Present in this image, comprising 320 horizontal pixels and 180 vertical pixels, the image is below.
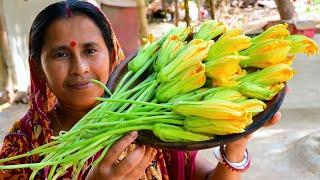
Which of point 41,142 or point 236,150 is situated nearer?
point 236,150

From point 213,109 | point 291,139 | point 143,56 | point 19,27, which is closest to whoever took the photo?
point 213,109

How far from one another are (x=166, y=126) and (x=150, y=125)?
5cm

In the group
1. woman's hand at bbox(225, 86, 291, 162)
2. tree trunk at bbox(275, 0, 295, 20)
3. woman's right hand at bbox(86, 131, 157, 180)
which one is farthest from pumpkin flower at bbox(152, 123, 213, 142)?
tree trunk at bbox(275, 0, 295, 20)

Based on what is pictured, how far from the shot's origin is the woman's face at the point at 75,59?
5.38 feet

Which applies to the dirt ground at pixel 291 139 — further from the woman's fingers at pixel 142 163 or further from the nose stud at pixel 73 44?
the woman's fingers at pixel 142 163

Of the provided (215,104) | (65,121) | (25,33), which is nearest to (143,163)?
(215,104)

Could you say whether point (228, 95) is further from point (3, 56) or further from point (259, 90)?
point (3, 56)

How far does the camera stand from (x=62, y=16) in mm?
1740

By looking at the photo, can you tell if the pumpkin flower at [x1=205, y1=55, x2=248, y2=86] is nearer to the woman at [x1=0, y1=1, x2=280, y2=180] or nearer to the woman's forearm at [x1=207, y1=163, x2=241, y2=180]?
the woman at [x1=0, y1=1, x2=280, y2=180]

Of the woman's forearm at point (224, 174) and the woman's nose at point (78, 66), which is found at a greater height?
the woman's nose at point (78, 66)

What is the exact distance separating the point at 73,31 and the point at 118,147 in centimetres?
63

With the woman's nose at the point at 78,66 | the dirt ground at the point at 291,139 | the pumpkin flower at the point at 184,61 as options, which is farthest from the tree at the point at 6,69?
the pumpkin flower at the point at 184,61

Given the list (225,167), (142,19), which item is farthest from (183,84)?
(142,19)

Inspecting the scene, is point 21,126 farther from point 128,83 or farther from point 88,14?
point 128,83
